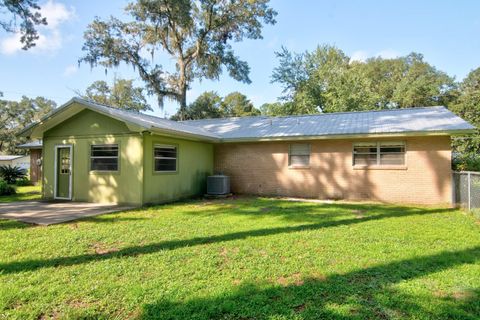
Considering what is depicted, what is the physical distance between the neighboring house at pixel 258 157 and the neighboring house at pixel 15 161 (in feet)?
91.8

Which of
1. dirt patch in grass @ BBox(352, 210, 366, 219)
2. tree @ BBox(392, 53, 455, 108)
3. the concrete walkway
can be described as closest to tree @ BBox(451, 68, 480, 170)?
dirt patch in grass @ BBox(352, 210, 366, 219)

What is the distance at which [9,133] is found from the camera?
44.3 m

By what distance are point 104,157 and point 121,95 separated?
30108mm

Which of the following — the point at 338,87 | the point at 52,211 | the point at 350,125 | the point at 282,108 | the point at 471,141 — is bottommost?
the point at 52,211

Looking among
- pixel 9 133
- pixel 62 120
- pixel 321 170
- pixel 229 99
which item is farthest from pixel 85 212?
pixel 9 133

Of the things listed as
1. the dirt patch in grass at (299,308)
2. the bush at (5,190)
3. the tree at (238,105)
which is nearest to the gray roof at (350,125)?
the dirt patch in grass at (299,308)

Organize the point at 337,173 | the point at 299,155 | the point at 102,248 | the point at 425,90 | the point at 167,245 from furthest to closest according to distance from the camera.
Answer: the point at 425,90
the point at 299,155
the point at 337,173
the point at 167,245
the point at 102,248

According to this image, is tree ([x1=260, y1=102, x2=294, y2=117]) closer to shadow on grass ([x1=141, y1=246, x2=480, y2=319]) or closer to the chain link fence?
the chain link fence

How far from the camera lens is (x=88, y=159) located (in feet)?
34.1

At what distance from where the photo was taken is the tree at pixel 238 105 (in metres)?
41.7

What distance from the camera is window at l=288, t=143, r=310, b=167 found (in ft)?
39.1

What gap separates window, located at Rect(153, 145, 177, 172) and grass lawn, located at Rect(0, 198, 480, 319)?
351 centimetres

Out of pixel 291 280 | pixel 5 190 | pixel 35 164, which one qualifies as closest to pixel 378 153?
pixel 291 280

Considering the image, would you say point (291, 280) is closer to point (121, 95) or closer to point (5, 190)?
point (5, 190)
